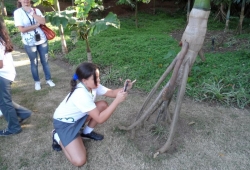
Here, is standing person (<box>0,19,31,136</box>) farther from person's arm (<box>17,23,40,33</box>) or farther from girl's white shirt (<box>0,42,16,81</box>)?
person's arm (<box>17,23,40,33</box>)

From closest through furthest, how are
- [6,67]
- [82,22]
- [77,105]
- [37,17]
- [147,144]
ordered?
[77,105] < [6,67] < [147,144] < [37,17] < [82,22]

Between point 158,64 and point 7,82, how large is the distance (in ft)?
9.64

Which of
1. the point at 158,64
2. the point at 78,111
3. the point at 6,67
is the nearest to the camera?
the point at 78,111

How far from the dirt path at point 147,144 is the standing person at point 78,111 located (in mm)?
164

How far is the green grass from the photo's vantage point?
353 cm

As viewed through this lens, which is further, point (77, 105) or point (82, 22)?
point (82, 22)

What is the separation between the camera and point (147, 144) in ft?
8.43

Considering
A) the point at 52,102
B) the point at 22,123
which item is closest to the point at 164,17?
the point at 52,102

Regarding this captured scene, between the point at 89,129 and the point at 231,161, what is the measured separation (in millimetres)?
1594

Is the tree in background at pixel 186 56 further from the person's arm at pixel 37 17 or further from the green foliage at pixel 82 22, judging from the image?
the person's arm at pixel 37 17

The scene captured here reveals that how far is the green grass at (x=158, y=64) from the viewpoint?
3533 millimetres

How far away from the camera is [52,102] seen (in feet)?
11.6

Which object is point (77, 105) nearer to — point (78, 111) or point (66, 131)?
point (78, 111)

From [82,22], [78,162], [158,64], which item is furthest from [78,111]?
[158,64]
